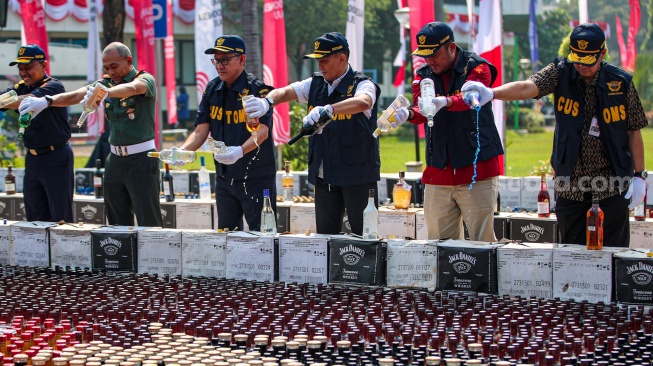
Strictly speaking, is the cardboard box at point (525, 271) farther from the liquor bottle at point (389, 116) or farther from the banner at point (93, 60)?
the banner at point (93, 60)

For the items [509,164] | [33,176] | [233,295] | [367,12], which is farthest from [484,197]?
[367,12]

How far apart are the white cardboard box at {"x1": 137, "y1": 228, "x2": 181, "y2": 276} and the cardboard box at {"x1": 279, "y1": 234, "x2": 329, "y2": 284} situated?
30.2 inches

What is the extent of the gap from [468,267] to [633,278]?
92cm

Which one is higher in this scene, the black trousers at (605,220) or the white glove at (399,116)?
the white glove at (399,116)

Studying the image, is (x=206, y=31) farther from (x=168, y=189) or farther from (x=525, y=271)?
(x=525, y=271)

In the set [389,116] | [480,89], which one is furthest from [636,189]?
[389,116]

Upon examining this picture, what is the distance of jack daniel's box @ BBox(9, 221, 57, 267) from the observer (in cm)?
680

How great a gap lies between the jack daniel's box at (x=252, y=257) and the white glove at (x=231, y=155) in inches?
33.8

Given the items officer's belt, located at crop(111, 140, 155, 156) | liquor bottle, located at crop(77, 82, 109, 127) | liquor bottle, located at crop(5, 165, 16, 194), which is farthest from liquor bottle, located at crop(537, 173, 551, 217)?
liquor bottle, located at crop(5, 165, 16, 194)

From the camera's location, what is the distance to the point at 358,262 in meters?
5.89

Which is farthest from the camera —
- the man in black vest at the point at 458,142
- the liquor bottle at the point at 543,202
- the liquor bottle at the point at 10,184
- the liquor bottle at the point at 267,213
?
the liquor bottle at the point at 10,184

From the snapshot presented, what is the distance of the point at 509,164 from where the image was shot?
2728 centimetres

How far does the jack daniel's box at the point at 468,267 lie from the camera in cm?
561

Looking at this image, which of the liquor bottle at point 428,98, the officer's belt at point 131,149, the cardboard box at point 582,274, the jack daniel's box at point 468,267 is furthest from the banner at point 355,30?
the cardboard box at point 582,274
